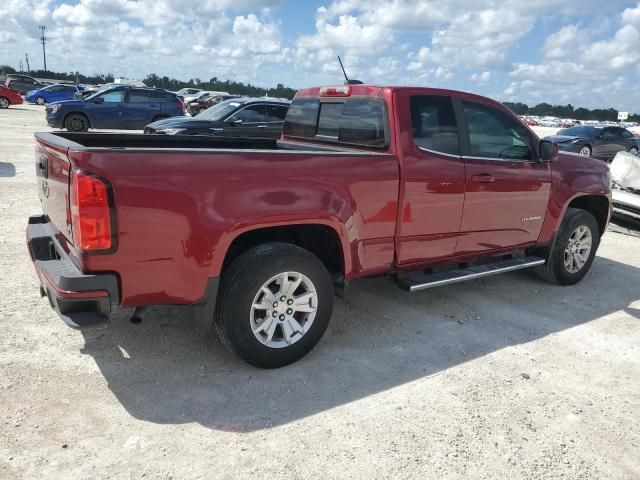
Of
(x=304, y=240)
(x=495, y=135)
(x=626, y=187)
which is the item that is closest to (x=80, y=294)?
(x=304, y=240)

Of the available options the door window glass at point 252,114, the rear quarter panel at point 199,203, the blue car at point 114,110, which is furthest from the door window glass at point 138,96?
the rear quarter panel at point 199,203

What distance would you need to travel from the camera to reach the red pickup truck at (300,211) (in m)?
2.83

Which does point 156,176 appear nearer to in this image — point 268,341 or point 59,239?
point 59,239

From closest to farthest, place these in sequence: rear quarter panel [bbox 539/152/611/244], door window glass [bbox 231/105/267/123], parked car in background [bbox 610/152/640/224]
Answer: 1. rear quarter panel [bbox 539/152/611/244]
2. parked car in background [bbox 610/152/640/224]
3. door window glass [bbox 231/105/267/123]

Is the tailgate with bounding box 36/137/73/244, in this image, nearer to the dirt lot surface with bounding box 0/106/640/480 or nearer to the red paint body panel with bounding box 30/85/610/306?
the red paint body panel with bounding box 30/85/610/306

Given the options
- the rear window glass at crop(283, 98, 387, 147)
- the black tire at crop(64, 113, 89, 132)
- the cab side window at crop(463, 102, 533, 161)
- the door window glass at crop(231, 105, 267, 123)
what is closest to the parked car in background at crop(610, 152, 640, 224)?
the cab side window at crop(463, 102, 533, 161)

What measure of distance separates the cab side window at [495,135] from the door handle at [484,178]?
0.19m

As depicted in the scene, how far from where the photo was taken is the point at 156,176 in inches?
112

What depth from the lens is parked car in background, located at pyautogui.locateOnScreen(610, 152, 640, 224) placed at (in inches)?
313

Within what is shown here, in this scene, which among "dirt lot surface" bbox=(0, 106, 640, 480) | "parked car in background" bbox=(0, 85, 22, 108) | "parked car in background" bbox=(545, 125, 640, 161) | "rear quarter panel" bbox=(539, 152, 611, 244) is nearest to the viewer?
"dirt lot surface" bbox=(0, 106, 640, 480)

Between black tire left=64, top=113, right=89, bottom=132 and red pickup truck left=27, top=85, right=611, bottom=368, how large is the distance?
14.0 metres

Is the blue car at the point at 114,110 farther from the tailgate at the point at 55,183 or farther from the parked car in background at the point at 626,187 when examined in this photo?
the tailgate at the point at 55,183

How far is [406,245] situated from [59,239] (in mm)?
2431

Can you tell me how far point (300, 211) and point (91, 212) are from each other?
1229mm
